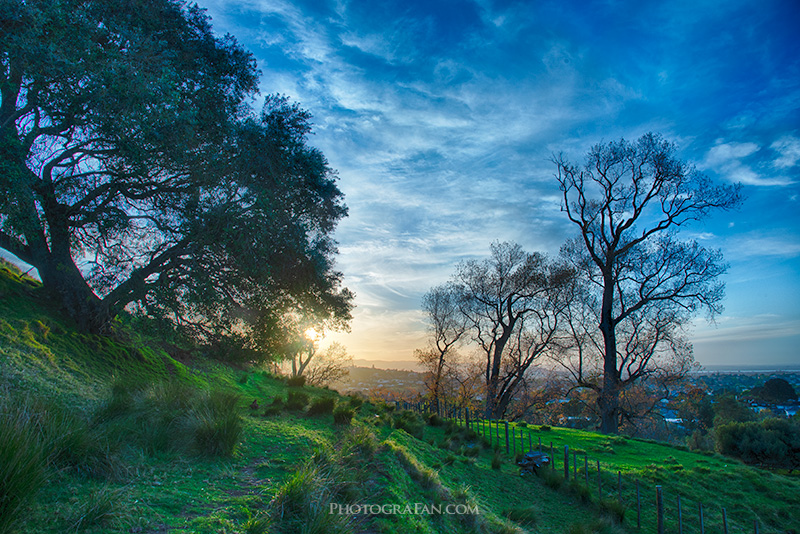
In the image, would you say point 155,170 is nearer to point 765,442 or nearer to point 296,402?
point 296,402

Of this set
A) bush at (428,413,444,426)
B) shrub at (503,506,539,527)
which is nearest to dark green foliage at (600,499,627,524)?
shrub at (503,506,539,527)

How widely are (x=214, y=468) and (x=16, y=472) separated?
2.50 meters

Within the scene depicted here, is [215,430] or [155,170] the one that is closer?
[215,430]

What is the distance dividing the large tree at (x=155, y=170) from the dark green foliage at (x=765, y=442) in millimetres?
26345

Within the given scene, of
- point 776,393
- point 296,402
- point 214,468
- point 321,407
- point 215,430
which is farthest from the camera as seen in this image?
point 776,393

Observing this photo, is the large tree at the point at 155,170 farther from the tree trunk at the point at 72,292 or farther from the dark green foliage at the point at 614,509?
the dark green foliage at the point at 614,509

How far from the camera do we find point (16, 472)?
289 centimetres

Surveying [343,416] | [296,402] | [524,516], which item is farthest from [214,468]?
[524,516]


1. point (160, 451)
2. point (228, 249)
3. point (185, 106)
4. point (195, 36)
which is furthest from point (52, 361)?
point (195, 36)

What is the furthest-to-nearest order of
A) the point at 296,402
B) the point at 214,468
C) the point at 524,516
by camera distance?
the point at 296,402 < the point at 524,516 < the point at 214,468

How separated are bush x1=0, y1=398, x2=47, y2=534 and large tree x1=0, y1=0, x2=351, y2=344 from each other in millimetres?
6864

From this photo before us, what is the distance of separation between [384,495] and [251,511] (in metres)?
1.93

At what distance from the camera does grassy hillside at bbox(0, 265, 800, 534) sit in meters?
3.35

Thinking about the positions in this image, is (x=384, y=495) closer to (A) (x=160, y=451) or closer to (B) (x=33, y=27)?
(A) (x=160, y=451)
